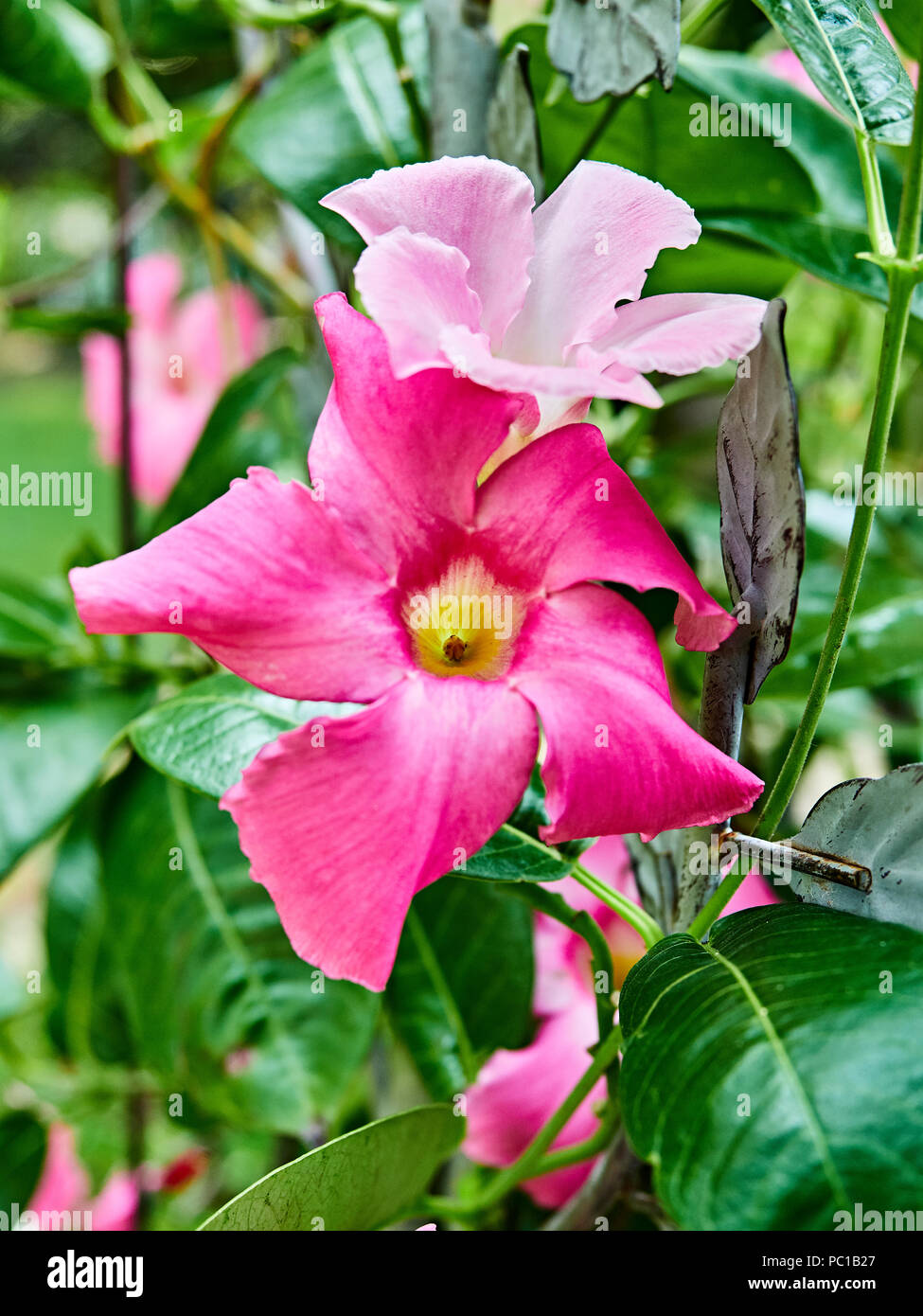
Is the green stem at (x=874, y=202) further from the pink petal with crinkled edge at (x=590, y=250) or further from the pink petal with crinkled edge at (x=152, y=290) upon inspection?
the pink petal with crinkled edge at (x=152, y=290)

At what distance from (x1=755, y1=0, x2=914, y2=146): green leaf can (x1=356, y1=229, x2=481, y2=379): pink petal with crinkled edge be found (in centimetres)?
14

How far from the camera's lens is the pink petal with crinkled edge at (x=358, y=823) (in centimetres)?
25

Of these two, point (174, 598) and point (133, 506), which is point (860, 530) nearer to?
point (174, 598)

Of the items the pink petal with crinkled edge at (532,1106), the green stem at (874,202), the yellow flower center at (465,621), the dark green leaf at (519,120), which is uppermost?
the dark green leaf at (519,120)

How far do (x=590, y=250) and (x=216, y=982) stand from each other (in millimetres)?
355

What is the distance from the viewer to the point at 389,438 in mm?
276

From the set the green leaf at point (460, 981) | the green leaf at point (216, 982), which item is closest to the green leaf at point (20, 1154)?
the green leaf at point (216, 982)

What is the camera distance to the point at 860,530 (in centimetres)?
29

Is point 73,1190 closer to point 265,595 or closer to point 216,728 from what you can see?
point 216,728

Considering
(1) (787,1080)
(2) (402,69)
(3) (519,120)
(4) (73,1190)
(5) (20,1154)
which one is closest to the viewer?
(1) (787,1080)

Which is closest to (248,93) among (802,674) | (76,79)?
(76,79)

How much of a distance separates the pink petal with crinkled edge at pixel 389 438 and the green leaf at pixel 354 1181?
0.17m

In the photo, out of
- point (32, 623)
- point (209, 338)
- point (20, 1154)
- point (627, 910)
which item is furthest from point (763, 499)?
point (209, 338)

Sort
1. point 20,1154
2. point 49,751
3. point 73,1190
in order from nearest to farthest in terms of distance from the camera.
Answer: point 49,751
point 20,1154
point 73,1190
